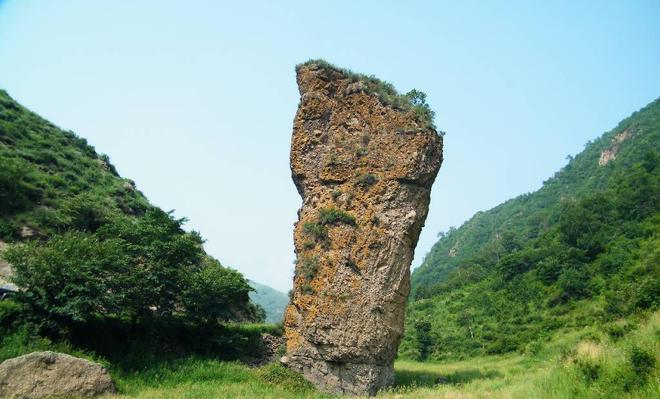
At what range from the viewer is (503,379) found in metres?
17.9

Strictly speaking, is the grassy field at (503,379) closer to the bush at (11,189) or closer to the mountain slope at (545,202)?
the bush at (11,189)

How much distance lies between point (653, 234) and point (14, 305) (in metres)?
39.4

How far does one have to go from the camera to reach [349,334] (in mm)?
17609

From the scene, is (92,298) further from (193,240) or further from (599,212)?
(599,212)

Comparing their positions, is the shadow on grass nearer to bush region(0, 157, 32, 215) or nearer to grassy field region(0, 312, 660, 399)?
grassy field region(0, 312, 660, 399)

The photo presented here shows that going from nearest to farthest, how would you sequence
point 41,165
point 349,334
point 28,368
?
point 28,368
point 349,334
point 41,165

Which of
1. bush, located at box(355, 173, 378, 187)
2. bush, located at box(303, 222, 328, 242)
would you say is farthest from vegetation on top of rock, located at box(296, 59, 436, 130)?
bush, located at box(303, 222, 328, 242)

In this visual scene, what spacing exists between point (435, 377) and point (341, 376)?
509cm

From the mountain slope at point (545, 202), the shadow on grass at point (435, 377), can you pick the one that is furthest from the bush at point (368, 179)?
the mountain slope at point (545, 202)

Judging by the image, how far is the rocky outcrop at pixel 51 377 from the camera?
12.8 m

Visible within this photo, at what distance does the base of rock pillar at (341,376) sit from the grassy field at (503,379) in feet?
1.41

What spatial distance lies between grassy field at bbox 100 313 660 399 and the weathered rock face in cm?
146

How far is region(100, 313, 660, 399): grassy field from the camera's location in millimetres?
9007

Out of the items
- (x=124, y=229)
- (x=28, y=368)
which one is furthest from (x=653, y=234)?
(x=28, y=368)
